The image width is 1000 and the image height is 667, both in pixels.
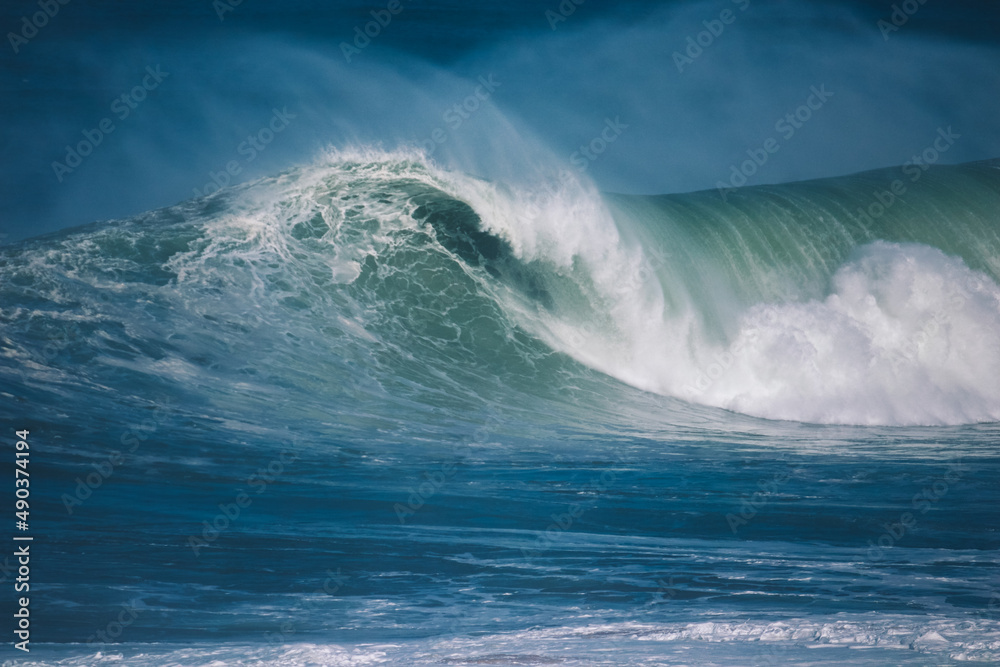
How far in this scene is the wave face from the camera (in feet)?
27.8

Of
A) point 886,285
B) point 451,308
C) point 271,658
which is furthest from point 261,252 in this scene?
point 886,285

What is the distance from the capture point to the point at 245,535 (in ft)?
14.9

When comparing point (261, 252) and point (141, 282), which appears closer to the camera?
point (141, 282)

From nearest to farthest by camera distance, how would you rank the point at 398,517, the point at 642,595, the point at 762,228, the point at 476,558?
the point at 642,595 → the point at 476,558 → the point at 398,517 → the point at 762,228

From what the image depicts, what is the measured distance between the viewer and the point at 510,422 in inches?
304

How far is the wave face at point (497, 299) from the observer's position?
27.8 ft

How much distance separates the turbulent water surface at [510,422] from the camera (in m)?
3.54

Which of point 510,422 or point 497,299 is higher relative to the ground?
point 497,299

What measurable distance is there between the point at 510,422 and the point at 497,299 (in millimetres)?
2737

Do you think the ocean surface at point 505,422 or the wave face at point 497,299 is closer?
the ocean surface at point 505,422

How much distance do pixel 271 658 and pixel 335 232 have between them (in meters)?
7.77

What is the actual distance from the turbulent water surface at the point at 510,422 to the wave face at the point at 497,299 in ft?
0.15

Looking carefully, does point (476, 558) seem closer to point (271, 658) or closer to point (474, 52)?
point (271, 658)

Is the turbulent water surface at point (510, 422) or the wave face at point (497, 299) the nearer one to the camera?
the turbulent water surface at point (510, 422)
